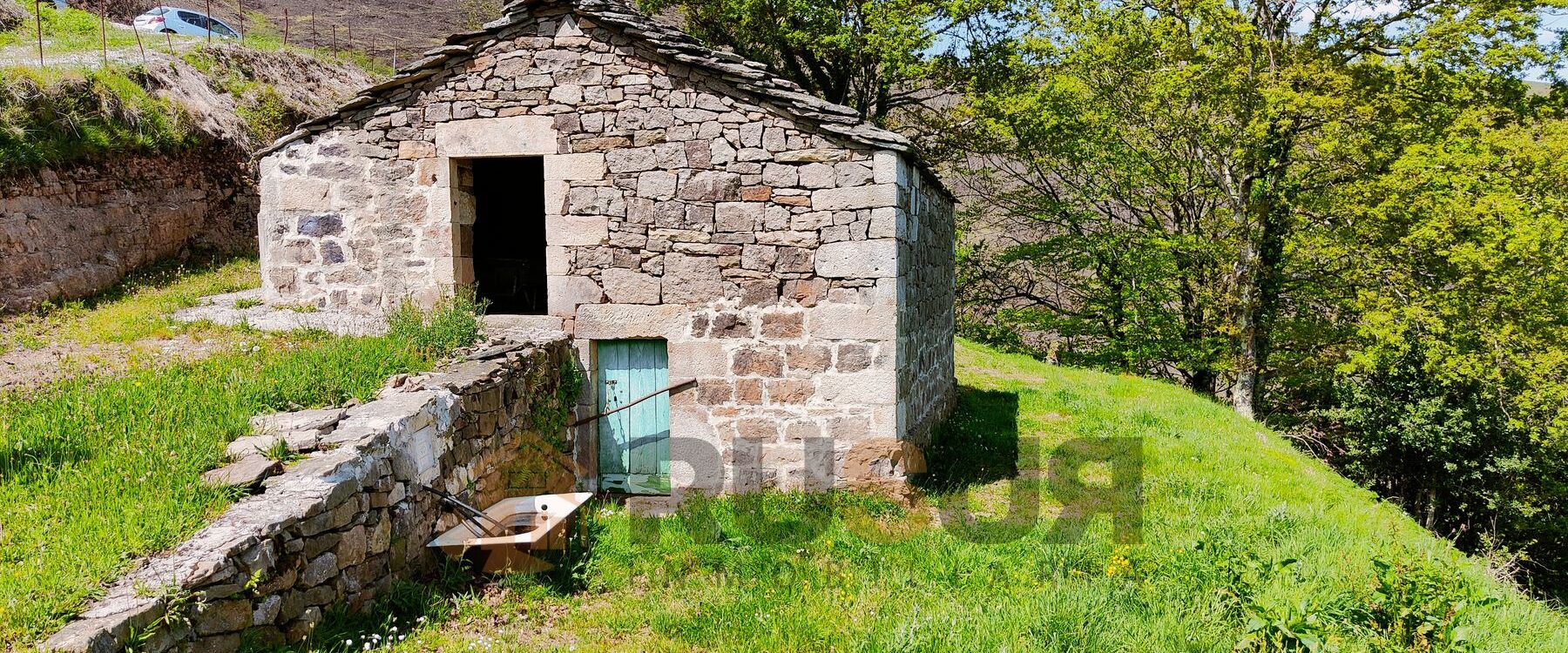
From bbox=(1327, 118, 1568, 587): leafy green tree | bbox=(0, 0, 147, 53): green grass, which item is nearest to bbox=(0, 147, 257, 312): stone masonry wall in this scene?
bbox=(0, 0, 147, 53): green grass

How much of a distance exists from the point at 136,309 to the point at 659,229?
274 inches

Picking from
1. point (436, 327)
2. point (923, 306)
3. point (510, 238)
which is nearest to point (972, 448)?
point (923, 306)

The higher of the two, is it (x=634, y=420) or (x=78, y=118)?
(x=78, y=118)

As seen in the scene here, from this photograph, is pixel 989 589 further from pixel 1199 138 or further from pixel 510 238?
pixel 1199 138

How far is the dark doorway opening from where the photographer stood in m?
11.2

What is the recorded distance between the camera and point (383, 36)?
105ft

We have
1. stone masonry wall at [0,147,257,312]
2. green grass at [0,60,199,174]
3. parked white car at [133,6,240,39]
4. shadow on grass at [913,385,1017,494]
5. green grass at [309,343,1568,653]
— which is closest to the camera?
green grass at [309,343,1568,653]

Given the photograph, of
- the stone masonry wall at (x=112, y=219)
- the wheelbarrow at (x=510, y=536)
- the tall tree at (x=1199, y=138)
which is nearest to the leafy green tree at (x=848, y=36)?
the tall tree at (x=1199, y=138)

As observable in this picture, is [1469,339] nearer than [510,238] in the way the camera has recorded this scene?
No

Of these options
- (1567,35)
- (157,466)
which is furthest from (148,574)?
(1567,35)

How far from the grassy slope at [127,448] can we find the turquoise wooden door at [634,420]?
1762 millimetres

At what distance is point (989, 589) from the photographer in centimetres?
487

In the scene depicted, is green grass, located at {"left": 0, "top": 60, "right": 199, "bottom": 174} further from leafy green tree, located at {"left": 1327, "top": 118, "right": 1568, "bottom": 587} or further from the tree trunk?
leafy green tree, located at {"left": 1327, "top": 118, "right": 1568, "bottom": 587}

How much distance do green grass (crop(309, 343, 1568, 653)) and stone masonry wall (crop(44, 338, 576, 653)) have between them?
296mm
